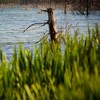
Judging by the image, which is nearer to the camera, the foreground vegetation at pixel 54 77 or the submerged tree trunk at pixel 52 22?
the foreground vegetation at pixel 54 77

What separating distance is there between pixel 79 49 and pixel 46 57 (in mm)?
744

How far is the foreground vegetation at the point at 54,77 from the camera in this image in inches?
157

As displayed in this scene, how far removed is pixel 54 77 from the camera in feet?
18.5

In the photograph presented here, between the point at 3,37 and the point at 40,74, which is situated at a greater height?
the point at 40,74

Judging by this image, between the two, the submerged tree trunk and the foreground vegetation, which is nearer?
the foreground vegetation

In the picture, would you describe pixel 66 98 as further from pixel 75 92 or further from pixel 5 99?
pixel 5 99

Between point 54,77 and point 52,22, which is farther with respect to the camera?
point 52,22

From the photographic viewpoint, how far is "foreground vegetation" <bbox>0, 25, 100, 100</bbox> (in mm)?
3978

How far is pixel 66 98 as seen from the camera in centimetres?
395

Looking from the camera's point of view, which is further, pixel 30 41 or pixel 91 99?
pixel 30 41

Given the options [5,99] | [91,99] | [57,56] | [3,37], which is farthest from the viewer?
[3,37]

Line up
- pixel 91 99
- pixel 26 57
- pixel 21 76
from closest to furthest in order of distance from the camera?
pixel 91 99 < pixel 21 76 < pixel 26 57

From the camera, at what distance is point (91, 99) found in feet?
12.4

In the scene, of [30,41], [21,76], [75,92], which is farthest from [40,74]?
[30,41]
